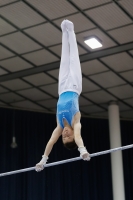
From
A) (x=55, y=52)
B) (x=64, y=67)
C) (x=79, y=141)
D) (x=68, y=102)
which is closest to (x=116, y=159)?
(x=55, y=52)

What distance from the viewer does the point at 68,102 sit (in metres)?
8.09

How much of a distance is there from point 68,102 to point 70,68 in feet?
2.11

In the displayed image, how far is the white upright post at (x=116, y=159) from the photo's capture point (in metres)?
16.3

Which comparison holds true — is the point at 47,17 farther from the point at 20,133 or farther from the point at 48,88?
the point at 20,133

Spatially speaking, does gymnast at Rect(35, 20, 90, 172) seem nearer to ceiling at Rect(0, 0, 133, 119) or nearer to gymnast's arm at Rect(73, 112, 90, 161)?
gymnast's arm at Rect(73, 112, 90, 161)

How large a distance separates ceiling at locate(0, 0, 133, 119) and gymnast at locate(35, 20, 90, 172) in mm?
3142

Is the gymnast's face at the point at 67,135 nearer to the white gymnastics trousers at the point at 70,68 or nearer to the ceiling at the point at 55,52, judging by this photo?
the white gymnastics trousers at the point at 70,68

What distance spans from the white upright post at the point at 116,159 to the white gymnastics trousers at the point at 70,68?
27.9ft

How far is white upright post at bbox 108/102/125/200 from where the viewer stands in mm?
16295

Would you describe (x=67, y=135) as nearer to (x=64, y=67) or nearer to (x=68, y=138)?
(x=68, y=138)

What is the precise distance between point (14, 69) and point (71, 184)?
545 cm

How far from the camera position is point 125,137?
1923cm

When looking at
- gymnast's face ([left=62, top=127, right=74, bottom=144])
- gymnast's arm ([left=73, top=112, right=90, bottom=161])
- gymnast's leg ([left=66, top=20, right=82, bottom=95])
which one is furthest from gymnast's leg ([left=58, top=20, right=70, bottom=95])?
gymnast's face ([left=62, top=127, right=74, bottom=144])

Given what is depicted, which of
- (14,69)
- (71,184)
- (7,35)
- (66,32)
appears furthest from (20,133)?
(66,32)
